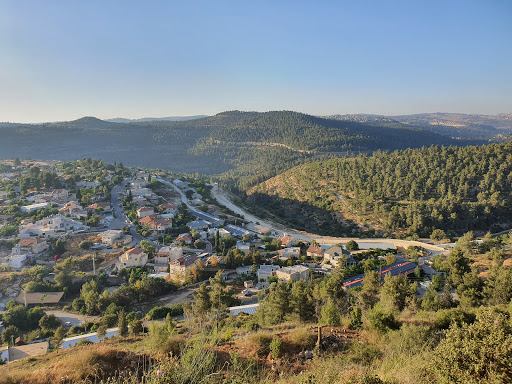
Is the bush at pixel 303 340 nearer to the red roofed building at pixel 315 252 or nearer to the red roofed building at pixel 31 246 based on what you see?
the red roofed building at pixel 315 252

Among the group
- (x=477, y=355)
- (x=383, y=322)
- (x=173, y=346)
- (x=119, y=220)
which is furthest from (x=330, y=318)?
(x=119, y=220)

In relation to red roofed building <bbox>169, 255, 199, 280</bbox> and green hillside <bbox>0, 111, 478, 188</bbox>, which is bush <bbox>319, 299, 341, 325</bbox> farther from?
green hillside <bbox>0, 111, 478, 188</bbox>

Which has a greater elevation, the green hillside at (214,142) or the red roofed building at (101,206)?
the green hillside at (214,142)

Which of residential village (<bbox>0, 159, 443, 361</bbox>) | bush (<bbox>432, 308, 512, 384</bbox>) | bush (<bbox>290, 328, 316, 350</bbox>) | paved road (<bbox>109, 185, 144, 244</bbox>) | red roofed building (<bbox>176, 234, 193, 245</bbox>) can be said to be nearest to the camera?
bush (<bbox>432, 308, 512, 384</bbox>)

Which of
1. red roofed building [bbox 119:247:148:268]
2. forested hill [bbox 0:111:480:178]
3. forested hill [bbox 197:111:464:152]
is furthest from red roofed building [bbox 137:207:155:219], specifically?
forested hill [bbox 197:111:464:152]

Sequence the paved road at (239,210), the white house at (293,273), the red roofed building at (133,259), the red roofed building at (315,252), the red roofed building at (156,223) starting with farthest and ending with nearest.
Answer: the paved road at (239,210) → the red roofed building at (156,223) → the red roofed building at (315,252) → the red roofed building at (133,259) → the white house at (293,273)

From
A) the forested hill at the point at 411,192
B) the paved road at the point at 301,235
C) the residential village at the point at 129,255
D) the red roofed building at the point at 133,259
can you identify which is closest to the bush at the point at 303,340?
the residential village at the point at 129,255

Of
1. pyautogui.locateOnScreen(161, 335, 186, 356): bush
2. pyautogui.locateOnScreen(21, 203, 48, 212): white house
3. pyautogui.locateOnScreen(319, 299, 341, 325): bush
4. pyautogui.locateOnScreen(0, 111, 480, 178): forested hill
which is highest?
pyautogui.locateOnScreen(0, 111, 480, 178): forested hill
